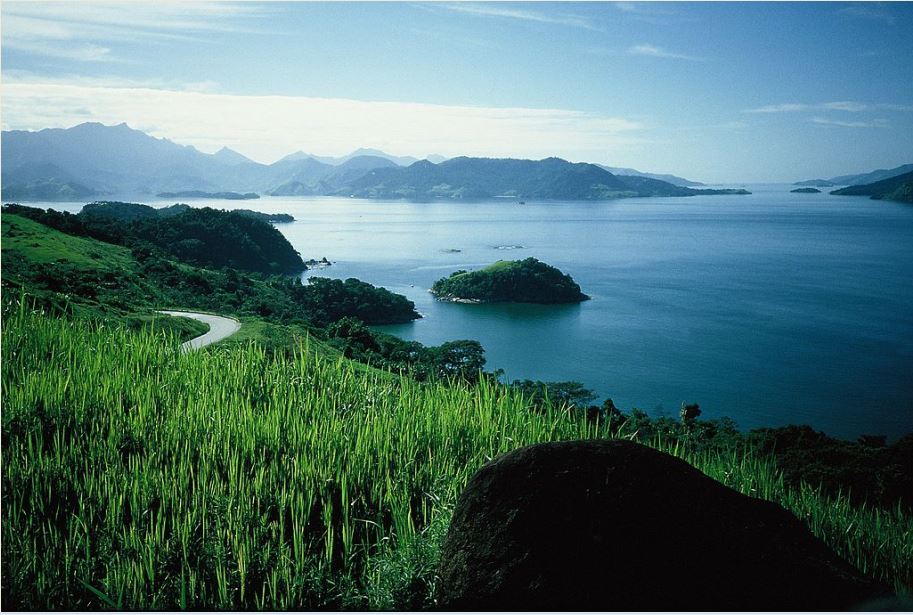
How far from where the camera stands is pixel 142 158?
375ft

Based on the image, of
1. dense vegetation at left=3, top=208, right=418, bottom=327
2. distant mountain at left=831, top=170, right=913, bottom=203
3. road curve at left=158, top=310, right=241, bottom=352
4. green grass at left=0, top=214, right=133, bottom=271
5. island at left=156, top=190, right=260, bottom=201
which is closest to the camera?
road curve at left=158, top=310, right=241, bottom=352

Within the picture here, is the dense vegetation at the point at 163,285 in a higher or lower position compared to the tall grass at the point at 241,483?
lower

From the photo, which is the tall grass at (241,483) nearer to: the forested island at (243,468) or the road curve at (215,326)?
the forested island at (243,468)

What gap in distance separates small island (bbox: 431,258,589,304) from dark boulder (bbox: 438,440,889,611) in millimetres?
58276

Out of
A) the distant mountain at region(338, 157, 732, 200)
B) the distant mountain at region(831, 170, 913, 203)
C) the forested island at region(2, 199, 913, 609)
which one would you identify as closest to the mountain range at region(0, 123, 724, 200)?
the distant mountain at region(338, 157, 732, 200)

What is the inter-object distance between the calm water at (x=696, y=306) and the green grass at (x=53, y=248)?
20.7 meters

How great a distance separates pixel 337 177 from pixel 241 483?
A: 490 ft

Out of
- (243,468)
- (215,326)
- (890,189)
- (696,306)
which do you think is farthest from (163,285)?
(890,189)

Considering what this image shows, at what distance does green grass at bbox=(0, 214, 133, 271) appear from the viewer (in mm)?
32125

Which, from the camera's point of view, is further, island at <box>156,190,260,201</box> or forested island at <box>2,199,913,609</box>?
island at <box>156,190,260,201</box>

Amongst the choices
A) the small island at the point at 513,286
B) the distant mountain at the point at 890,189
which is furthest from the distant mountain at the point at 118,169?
the distant mountain at the point at 890,189

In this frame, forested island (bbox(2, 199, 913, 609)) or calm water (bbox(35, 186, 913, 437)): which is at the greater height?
forested island (bbox(2, 199, 913, 609))

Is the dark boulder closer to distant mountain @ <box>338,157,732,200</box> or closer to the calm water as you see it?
the calm water

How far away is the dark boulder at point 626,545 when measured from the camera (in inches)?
107
